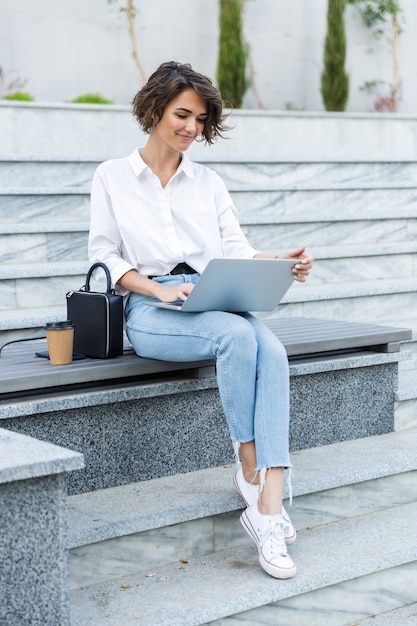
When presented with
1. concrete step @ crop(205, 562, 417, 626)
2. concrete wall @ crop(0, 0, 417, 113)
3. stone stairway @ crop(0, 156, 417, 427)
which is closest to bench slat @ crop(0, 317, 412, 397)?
stone stairway @ crop(0, 156, 417, 427)

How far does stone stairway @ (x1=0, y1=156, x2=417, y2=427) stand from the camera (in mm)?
3779

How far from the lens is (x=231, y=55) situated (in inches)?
309

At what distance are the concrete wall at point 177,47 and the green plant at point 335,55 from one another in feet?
1.15

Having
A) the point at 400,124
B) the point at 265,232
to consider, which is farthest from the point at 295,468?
the point at 400,124

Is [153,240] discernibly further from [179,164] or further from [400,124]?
[400,124]

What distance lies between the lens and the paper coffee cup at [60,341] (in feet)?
8.73

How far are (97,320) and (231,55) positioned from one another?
554cm

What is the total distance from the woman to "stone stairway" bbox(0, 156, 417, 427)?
67 centimetres

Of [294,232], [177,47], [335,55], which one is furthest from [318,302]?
[335,55]

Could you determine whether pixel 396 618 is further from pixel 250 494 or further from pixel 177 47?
pixel 177 47

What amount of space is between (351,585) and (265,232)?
7.95 ft

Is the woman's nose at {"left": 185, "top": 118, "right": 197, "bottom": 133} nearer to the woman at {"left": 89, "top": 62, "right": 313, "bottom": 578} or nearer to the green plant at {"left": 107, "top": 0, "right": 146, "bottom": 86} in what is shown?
the woman at {"left": 89, "top": 62, "right": 313, "bottom": 578}

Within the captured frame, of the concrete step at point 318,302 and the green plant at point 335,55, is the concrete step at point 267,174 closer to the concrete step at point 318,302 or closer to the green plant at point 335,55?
the concrete step at point 318,302

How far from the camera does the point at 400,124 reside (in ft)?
22.6
